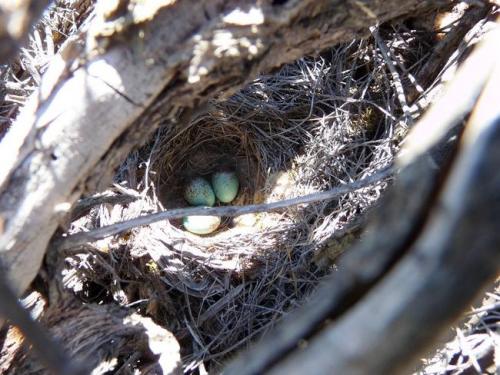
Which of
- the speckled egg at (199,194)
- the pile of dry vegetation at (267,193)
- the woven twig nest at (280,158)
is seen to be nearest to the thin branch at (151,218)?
the pile of dry vegetation at (267,193)

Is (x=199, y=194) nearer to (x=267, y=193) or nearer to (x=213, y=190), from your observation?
(x=213, y=190)

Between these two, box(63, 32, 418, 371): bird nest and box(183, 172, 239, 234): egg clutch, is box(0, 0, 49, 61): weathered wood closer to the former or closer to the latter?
box(63, 32, 418, 371): bird nest

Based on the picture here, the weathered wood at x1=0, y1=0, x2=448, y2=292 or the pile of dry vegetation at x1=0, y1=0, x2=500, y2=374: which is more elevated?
the weathered wood at x1=0, y1=0, x2=448, y2=292

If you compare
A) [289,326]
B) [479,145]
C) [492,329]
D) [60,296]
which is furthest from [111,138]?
[492,329]

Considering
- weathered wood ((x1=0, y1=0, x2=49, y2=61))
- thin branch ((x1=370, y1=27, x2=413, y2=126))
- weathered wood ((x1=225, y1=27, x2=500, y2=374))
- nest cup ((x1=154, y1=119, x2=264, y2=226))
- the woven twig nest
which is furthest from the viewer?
nest cup ((x1=154, y1=119, x2=264, y2=226))

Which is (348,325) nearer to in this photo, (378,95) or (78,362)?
(78,362)

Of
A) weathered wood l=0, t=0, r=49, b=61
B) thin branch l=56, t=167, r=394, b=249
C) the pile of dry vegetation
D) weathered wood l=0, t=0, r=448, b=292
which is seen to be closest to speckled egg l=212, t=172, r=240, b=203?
the pile of dry vegetation
